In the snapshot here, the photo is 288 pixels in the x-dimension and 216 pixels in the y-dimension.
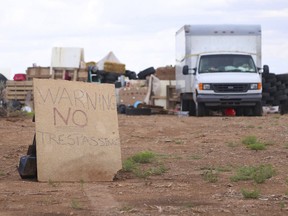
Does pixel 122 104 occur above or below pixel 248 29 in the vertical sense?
below

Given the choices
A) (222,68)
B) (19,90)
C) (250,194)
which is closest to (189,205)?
(250,194)

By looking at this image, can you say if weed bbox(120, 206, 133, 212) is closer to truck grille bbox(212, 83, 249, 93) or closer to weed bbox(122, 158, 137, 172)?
weed bbox(122, 158, 137, 172)

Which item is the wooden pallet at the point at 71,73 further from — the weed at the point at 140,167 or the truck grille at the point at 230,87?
the weed at the point at 140,167

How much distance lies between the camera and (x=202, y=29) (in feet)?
89.0

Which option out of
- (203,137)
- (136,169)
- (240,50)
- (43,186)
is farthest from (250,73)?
(43,186)

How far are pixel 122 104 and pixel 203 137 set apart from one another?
18.7 m

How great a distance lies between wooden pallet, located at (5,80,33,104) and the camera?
32.3 metres

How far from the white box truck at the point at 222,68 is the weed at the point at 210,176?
15.9m

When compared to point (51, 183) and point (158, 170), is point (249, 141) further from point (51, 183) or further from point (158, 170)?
point (51, 183)

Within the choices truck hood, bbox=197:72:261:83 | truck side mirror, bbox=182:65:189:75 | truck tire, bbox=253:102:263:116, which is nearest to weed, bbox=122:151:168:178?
truck hood, bbox=197:72:261:83

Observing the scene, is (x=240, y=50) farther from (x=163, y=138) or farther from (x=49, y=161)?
(x=49, y=161)

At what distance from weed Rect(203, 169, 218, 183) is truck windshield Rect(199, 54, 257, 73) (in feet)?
53.6

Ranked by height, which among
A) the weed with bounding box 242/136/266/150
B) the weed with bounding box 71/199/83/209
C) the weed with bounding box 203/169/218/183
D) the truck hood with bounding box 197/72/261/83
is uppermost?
the truck hood with bounding box 197/72/261/83

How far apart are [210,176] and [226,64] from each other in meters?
17.0
